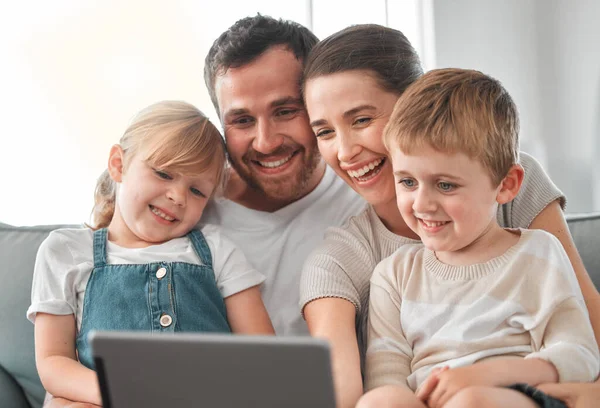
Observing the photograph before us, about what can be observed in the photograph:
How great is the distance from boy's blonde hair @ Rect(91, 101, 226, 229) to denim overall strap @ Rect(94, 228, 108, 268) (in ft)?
0.37

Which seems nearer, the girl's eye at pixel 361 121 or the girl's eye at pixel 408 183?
the girl's eye at pixel 408 183

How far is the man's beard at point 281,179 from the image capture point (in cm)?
191

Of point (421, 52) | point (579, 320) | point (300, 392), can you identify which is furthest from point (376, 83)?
point (421, 52)

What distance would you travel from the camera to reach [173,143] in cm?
172

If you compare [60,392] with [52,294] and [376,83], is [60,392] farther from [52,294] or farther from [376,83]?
[376,83]

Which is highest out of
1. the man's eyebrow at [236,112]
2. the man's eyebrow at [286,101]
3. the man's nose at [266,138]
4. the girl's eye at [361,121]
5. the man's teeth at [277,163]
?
the man's eyebrow at [286,101]

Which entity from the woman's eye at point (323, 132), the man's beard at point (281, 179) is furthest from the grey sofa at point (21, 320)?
the woman's eye at point (323, 132)

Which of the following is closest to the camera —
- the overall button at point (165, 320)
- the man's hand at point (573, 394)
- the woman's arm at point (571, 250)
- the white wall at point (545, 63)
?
the man's hand at point (573, 394)

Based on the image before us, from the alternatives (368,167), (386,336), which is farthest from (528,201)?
(386,336)

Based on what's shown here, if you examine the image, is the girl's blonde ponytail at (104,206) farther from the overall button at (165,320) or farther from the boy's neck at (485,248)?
the boy's neck at (485,248)

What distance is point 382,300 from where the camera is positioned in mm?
1518

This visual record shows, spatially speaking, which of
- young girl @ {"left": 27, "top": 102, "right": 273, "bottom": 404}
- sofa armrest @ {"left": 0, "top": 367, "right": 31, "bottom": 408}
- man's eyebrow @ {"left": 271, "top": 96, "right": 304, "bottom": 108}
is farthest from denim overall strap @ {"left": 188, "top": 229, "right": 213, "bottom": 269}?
sofa armrest @ {"left": 0, "top": 367, "right": 31, "bottom": 408}

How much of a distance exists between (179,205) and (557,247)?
32.5 inches

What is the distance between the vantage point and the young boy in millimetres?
1311
